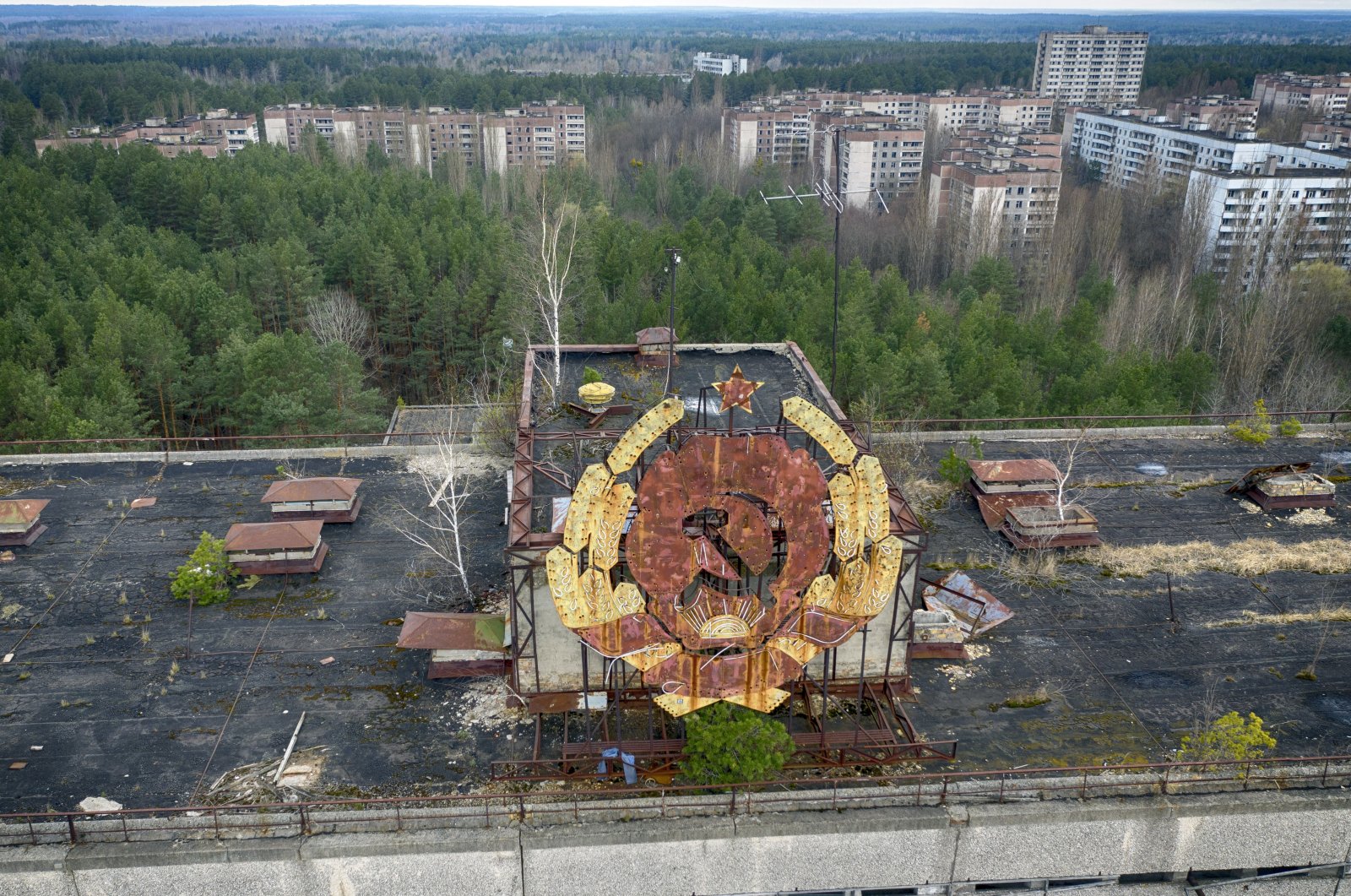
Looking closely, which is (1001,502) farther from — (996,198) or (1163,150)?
(1163,150)

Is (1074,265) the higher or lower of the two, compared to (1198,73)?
lower

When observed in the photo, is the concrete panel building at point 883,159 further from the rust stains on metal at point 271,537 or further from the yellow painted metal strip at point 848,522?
the yellow painted metal strip at point 848,522

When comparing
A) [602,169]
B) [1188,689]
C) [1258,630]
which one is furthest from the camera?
[602,169]

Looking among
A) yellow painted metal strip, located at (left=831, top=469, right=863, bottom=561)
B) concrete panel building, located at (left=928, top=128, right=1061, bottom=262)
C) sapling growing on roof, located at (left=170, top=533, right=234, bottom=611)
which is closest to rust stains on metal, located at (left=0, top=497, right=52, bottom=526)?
sapling growing on roof, located at (left=170, top=533, right=234, bottom=611)

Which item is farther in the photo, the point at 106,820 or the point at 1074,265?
the point at 1074,265

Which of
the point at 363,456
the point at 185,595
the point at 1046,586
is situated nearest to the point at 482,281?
the point at 363,456

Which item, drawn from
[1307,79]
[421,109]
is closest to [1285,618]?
[421,109]

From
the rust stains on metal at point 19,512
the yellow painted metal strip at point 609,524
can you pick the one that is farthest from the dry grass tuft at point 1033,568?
the rust stains on metal at point 19,512

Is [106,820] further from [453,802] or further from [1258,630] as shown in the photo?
[1258,630]
